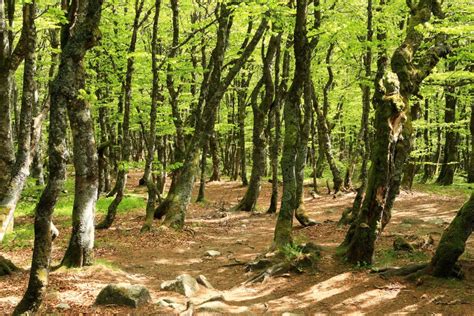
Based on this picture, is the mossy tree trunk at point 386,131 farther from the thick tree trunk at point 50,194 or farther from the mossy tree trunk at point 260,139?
the mossy tree trunk at point 260,139

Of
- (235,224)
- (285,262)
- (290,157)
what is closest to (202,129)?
(235,224)

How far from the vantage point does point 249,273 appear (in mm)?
10797

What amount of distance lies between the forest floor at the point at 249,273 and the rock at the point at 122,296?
6.5 inches

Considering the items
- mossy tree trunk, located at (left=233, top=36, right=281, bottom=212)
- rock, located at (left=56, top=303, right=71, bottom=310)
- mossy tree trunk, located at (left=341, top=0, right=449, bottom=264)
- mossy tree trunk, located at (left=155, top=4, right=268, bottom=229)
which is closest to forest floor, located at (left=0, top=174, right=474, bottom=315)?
rock, located at (left=56, top=303, right=71, bottom=310)

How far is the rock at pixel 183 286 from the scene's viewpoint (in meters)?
9.20

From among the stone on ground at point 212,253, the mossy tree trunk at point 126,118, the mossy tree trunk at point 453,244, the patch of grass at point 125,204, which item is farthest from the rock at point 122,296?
the patch of grass at point 125,204

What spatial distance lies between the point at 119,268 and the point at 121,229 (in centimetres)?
533

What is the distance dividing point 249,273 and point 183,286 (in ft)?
7.10

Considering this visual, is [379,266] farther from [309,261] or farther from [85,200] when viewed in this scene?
[85,200]

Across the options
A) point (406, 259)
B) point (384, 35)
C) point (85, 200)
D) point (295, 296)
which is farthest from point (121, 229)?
point (384, 35)

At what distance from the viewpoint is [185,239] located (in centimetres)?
1521

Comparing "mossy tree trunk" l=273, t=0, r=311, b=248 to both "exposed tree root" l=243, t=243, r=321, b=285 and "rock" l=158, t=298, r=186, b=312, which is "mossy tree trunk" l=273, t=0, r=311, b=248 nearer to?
"exposed tree root" l=243, t=243, r=321, b=285

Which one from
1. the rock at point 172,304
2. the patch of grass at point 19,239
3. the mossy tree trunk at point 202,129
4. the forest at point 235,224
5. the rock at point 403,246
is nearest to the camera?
the forest at point 235,224

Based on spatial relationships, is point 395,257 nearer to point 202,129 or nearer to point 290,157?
point 290,157
